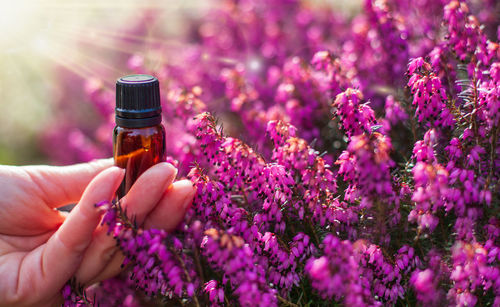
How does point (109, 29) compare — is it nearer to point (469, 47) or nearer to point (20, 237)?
point (20, 237)

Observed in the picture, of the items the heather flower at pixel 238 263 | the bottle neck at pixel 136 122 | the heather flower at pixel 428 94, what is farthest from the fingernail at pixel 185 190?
the heather flower at pixel 428 94

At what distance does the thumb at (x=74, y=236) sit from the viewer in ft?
4.34

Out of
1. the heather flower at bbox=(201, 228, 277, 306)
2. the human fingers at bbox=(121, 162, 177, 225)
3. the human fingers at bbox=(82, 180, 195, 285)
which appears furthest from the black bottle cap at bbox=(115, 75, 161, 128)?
the heather flower at bbox=(201, 228, 277, 306)

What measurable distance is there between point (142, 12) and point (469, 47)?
3876 millimetres

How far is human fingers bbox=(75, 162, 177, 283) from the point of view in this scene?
1396 mm

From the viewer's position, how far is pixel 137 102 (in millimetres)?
1329

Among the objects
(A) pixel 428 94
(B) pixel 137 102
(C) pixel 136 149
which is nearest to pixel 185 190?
(C) pixel 136 149

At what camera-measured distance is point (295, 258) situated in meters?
1.39

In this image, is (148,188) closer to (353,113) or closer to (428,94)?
(353,113)

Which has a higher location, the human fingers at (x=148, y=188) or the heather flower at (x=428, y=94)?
the heather flower at (x=428, y=94)

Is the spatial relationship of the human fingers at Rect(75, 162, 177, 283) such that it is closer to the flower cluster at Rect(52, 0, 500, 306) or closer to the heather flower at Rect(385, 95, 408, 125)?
the flower cluster at Rect(52, 0, 500, 306)

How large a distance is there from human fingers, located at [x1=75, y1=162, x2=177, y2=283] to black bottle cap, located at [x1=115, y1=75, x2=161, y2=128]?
16 centimetres

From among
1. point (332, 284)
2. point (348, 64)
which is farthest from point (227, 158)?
point (348, 64)

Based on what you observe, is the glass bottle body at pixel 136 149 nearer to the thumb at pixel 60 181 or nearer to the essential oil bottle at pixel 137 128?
the essential oil bottle at pixel 137 128
